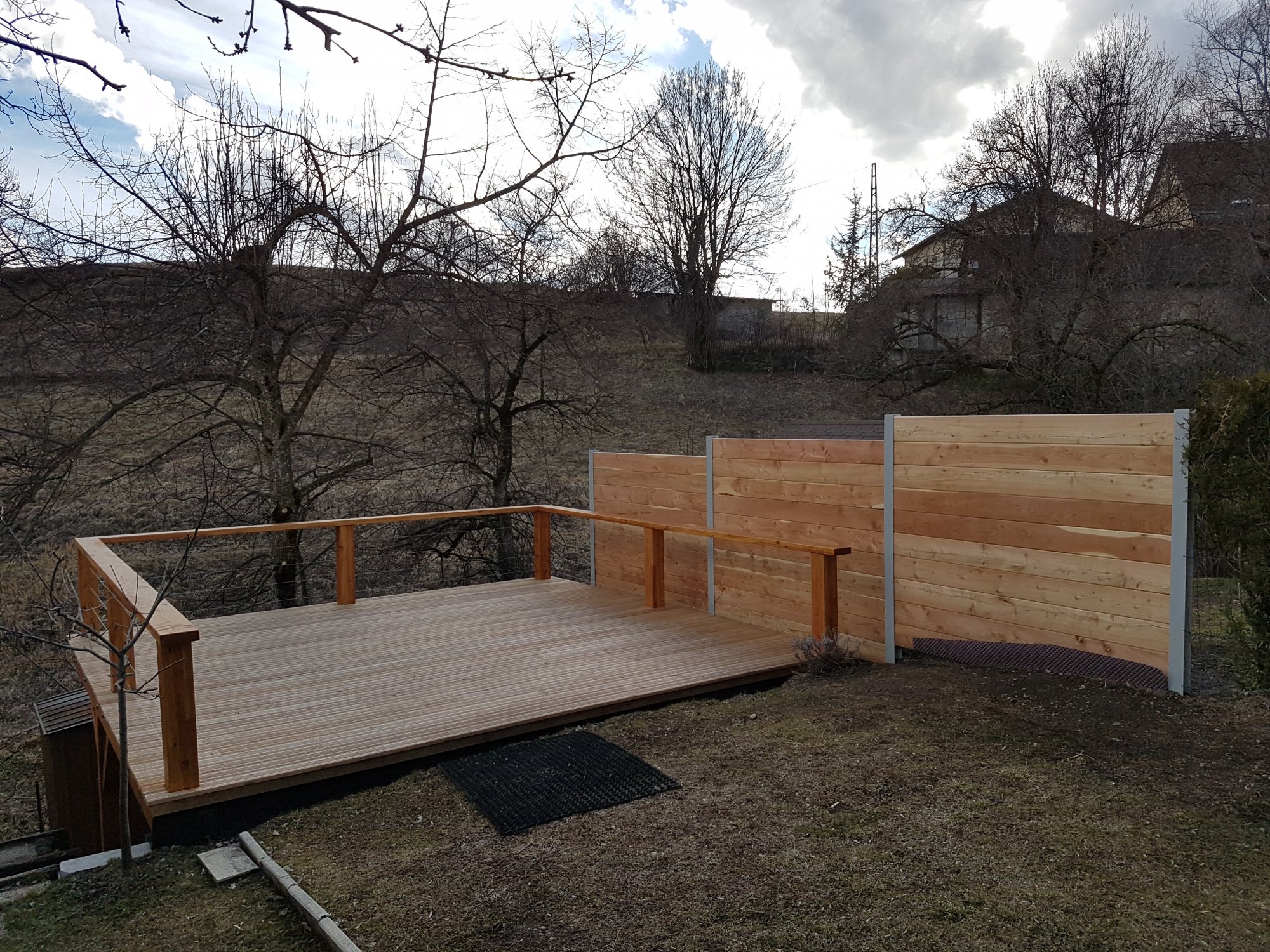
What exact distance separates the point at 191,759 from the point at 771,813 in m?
2.26

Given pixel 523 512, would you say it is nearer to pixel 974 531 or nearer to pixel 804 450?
pixel 804 450

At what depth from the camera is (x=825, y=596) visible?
5.23 m

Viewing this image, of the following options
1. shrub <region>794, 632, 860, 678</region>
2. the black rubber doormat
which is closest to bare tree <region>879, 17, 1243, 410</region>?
shrub <region>794, 632, 860, 678</region>

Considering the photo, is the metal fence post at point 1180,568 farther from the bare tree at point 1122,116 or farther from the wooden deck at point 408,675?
the bare tree at point 1122,116

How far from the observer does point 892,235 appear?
15117 millimetres

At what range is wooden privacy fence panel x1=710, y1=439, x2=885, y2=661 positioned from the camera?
529 cm

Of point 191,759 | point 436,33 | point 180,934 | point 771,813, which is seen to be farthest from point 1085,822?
point 436,33

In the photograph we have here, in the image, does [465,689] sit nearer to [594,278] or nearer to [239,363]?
[239,363]

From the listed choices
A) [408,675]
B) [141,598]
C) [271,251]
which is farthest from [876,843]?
[271,251]

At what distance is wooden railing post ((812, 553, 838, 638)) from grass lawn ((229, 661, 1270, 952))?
1106 millimetres

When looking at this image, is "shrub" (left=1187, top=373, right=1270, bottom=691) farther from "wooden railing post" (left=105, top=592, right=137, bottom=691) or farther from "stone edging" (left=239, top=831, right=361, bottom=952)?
"wooden railing post" (left=105, top=592, right=137, bottom=691)

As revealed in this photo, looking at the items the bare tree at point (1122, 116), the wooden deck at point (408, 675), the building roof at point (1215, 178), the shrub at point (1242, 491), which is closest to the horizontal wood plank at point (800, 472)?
the wooden deck at point (408, 675)

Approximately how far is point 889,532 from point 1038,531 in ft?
3.06

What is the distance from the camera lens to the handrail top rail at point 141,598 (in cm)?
340
